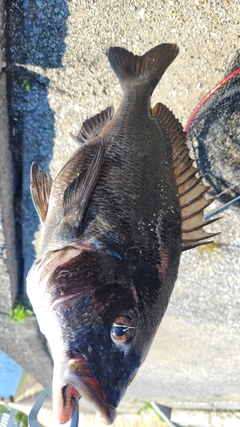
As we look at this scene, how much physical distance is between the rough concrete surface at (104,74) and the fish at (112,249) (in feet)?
2.49

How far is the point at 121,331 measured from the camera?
1047mm

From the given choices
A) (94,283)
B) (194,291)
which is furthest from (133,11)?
(194,291)

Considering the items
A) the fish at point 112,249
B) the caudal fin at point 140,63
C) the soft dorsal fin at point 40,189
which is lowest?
the fish at point 112,249

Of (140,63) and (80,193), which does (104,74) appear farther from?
(80,193)

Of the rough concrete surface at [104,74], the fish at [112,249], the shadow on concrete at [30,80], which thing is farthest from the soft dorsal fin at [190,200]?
the shadow on concrete at [30,80]

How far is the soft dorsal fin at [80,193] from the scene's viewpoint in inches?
48.3

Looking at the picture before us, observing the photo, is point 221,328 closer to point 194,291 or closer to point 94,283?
point 194,291

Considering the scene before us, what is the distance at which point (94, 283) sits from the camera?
1.10 m

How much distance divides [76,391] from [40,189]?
2.60ft

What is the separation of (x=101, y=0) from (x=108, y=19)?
98 mm

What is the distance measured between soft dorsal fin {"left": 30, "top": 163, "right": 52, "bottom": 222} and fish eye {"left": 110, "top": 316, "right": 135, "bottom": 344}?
0.61 metres

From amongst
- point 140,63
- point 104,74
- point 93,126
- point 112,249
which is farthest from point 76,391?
point 104,74

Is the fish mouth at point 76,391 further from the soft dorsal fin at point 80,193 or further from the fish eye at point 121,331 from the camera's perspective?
the soft dorsal fin at point 80,193

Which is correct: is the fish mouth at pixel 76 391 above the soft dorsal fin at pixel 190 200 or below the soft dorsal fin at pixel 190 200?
below
